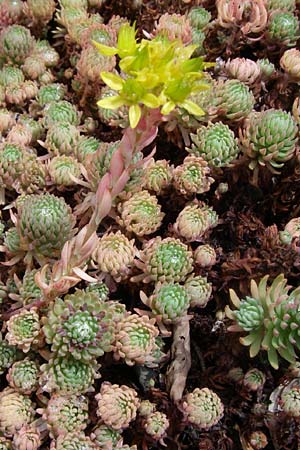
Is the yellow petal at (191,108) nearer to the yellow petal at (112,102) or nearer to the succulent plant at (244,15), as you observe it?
the yellow petal at (112,102)

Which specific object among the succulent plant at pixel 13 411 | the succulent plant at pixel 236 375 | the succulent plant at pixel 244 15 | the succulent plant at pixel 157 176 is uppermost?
the succulent plant at pixel 244 15

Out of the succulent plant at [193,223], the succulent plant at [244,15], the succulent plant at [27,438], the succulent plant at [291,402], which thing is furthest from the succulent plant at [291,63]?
the succulent plant at [27,438]

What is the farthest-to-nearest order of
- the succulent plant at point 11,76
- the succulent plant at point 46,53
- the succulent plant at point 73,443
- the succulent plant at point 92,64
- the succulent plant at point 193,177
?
1. the succulent plant at point 46,53
2. the succulent plant at point 11,76
3. the succulent plant at point 92,64
4. the succulent plant at point 193,177
5. the succulent plant at point 73,443

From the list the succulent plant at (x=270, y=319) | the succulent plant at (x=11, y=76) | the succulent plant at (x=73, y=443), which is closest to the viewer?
the succulent plant at (x=73, y=443)

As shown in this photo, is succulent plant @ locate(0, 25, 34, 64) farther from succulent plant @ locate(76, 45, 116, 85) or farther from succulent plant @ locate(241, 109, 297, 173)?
succulent plant @ locate(241, 109, 297, 173)

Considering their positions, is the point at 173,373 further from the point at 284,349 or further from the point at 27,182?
the point at 27,182
